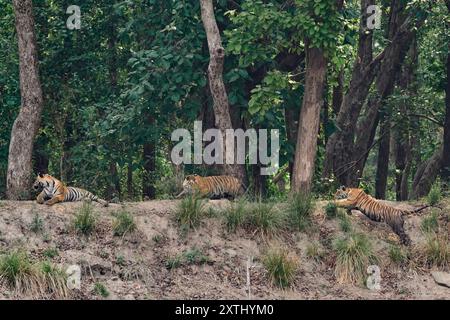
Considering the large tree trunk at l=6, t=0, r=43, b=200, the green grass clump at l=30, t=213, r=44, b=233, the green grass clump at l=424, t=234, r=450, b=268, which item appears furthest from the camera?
the large tree trunk at l=6, t=0, r=43, b=200

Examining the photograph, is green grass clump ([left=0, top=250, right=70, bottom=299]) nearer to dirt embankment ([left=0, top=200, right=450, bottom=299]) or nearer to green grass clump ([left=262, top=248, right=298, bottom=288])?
dirt embankment ([left=0, top=200, right=450, bottom=299])

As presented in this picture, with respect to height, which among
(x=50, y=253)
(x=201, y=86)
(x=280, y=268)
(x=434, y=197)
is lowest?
(x=280, y=268)

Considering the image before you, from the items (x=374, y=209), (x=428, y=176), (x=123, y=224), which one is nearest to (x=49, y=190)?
(x=123, y=224)

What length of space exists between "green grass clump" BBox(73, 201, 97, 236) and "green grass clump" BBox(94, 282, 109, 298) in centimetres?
113

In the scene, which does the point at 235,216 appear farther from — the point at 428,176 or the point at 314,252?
the point at 428,176

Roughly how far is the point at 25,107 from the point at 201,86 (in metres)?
3.05

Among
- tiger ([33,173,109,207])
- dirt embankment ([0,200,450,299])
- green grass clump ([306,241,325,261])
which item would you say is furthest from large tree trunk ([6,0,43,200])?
green grass clump ([306,241,325,261])

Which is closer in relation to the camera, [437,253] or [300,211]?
[437,253]

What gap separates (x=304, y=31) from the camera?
18.8 metres

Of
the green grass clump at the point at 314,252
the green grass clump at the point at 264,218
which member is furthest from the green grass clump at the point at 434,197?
the green grass clump at the point at 264,218

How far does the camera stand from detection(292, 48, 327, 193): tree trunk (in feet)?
63.2

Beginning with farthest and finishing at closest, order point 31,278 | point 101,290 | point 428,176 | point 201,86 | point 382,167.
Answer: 1. point 382,167
2. point 428,176
3. point 201,86
4. point 101,290
5. point 31,278

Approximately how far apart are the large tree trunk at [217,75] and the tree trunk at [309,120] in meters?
1.07

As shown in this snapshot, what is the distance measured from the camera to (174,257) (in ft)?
55.8
